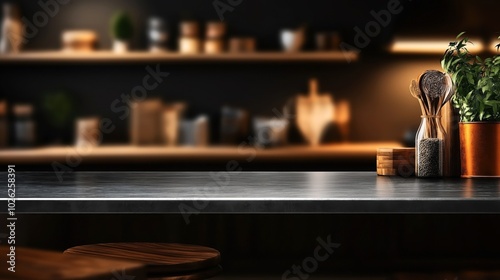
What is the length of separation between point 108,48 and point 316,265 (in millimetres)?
2451

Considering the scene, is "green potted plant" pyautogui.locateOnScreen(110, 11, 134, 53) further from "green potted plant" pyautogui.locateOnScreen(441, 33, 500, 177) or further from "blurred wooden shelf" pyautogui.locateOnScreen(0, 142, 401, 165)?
"green potted plant" pyautogui.locateOnScreen(441, 33, 500, 177)

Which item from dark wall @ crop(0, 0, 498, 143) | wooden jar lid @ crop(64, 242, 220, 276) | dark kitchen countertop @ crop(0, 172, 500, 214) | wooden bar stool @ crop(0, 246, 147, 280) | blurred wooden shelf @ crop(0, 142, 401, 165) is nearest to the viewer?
wooden bar stool @ crop(0, 246, 147, 280)

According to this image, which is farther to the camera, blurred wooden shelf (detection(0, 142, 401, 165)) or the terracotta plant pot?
blurred wooden shelf (detection(0, 142, 401, 165))

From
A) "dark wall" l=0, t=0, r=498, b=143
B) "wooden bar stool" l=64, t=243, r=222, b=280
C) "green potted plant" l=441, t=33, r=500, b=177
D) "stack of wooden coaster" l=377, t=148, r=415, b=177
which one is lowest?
"wooden bar stool" l=64, t=243, r=222, b=280

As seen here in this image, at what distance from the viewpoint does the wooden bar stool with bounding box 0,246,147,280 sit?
913 mm

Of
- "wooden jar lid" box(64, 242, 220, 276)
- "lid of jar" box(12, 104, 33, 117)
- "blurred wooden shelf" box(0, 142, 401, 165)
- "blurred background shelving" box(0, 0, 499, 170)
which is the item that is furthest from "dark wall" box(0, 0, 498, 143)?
"wooden jar lid" box(64, 242, 220, 276)

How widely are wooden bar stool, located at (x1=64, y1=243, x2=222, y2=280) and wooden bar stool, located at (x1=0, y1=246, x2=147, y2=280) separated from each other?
0.52 meters

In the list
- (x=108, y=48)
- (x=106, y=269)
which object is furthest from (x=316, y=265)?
(x=108, y=48)

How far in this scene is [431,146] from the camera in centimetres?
200

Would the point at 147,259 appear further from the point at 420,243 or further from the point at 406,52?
the point at 406,52

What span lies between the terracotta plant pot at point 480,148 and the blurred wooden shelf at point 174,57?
189 centimetres

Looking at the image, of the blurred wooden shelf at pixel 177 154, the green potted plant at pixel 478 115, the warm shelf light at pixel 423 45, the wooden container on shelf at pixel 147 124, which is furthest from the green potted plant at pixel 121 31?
the green potted plant at pixel 478 115

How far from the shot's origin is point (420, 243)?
6.77 ft

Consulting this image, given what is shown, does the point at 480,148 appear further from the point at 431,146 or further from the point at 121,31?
the point at 121,31
